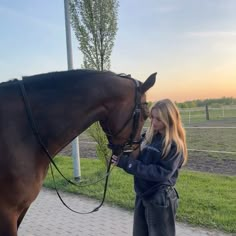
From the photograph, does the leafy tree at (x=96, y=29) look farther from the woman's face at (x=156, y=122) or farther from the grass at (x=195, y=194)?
the woman's face at (x=156, y=122)

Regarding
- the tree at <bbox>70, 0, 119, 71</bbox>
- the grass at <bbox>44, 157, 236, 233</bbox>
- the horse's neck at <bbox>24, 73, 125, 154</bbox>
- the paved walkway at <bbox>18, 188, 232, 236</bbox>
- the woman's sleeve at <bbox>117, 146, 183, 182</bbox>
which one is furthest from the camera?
the tree at <bbox>70, 0, 119, 71</bbox>

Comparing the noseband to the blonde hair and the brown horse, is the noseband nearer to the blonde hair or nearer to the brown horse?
the brown horse

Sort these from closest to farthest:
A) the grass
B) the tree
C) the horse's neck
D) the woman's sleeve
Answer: the horse's neck
the woman's sleeve
the grass
the tree

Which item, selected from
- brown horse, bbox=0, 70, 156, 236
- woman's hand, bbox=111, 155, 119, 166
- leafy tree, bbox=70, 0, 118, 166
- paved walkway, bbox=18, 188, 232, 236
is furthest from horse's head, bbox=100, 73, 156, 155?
leafy tree, bbox=70, 0, 118, 166

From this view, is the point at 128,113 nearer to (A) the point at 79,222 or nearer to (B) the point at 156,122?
(B) the point at 156,122

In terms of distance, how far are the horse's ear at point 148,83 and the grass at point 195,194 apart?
2.41m

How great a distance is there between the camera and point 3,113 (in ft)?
8.07

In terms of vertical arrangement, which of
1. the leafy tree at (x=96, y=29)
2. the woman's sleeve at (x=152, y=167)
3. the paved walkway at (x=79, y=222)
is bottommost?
the paved walkway at (x=79, y=222)

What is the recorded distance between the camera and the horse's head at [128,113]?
2.64 metres

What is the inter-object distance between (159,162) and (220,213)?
230cm

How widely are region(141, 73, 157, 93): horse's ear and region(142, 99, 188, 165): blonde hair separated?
0.30 metres

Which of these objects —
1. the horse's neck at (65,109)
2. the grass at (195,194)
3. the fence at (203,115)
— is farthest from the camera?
the fence at (203,115)

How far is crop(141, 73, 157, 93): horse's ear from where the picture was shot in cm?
265

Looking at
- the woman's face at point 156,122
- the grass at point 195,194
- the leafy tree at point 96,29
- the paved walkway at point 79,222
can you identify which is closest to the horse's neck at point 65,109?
the woman's face at point 156,122
